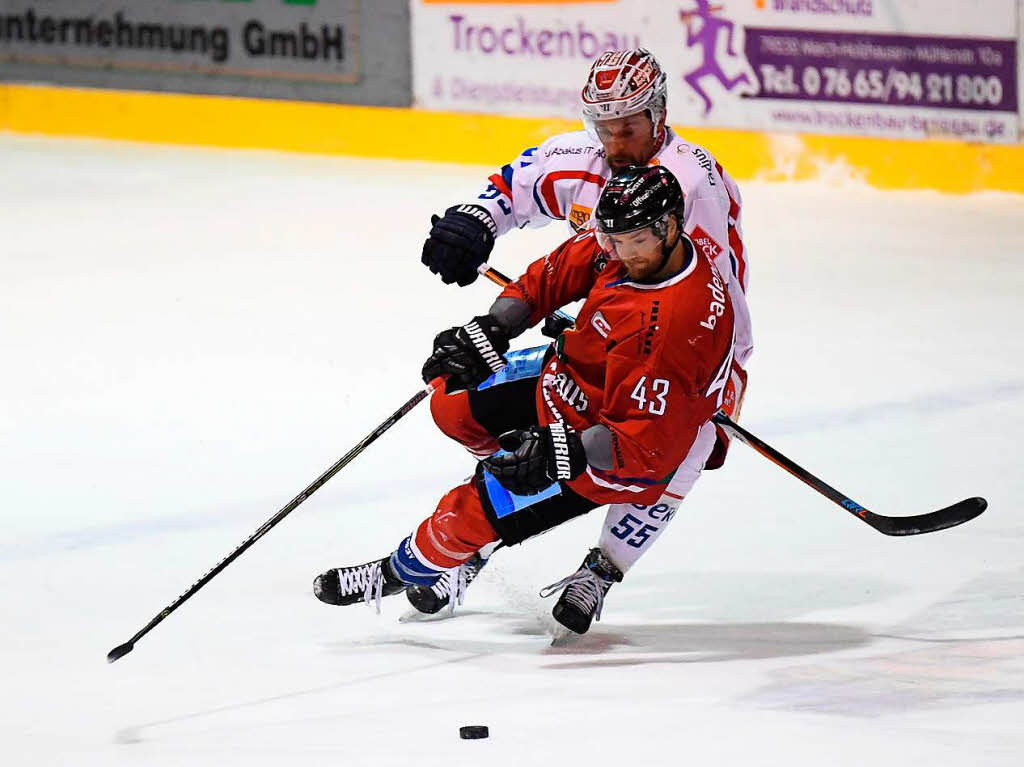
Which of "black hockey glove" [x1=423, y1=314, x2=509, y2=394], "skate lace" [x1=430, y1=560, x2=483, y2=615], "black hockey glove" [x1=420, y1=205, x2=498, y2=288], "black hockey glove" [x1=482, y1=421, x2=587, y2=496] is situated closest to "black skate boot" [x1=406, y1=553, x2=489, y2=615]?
"skate lace" [x1=430, y1=560, x2=483, y2=615]

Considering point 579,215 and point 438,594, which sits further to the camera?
point 579,215

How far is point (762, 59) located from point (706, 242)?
520 centimetres

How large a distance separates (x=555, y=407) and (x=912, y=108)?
5.25m

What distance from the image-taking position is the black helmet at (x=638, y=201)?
3.65m

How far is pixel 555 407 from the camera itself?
3.98 m

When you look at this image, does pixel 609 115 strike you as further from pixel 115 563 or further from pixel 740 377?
pixel 115 563

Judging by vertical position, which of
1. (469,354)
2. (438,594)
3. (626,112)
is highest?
(626,112)

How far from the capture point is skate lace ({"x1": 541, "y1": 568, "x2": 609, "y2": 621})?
13.2ft

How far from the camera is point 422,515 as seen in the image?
5.01 m

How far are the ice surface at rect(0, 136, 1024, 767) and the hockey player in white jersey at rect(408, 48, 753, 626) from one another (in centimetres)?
23

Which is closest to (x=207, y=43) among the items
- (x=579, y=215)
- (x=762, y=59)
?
(x=762, y=59)

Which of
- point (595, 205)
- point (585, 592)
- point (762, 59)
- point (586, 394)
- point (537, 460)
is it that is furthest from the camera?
point (762, 59)

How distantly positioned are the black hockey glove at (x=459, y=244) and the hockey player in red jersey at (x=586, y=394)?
5.8 inches

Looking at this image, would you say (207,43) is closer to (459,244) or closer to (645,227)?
(459,244)
